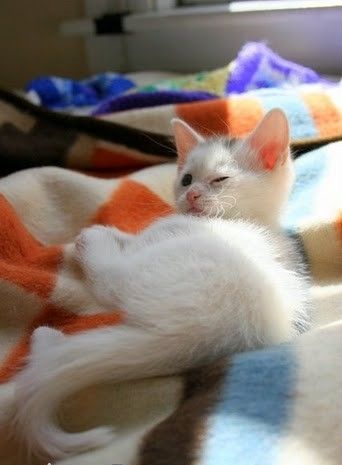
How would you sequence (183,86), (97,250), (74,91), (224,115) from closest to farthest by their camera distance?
(97,250) < (224,115) < (183,86) < (74,91)

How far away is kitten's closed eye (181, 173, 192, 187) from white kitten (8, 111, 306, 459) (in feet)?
0.38

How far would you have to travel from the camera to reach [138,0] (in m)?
1.92

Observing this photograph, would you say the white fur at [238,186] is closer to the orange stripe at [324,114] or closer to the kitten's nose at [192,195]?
the kitten's nose at [192,195]

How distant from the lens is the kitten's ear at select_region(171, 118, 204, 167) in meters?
0.98

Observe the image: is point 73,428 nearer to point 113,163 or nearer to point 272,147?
point 272,147

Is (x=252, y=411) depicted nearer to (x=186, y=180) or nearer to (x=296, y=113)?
(x=186, y=180)

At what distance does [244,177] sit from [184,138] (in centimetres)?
16

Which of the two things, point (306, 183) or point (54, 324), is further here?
point (306, 183)

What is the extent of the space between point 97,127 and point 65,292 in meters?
0.43

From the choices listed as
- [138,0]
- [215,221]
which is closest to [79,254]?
[215,221]

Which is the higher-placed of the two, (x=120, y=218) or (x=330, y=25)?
(x=330, y=25)

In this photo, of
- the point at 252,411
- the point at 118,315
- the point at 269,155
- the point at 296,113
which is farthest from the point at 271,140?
the point at 252,411

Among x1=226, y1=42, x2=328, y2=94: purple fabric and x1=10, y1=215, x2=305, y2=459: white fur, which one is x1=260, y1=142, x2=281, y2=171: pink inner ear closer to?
x1=10, y1=215, x2=305, y2=459: white fur

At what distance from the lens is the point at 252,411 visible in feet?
1.61
